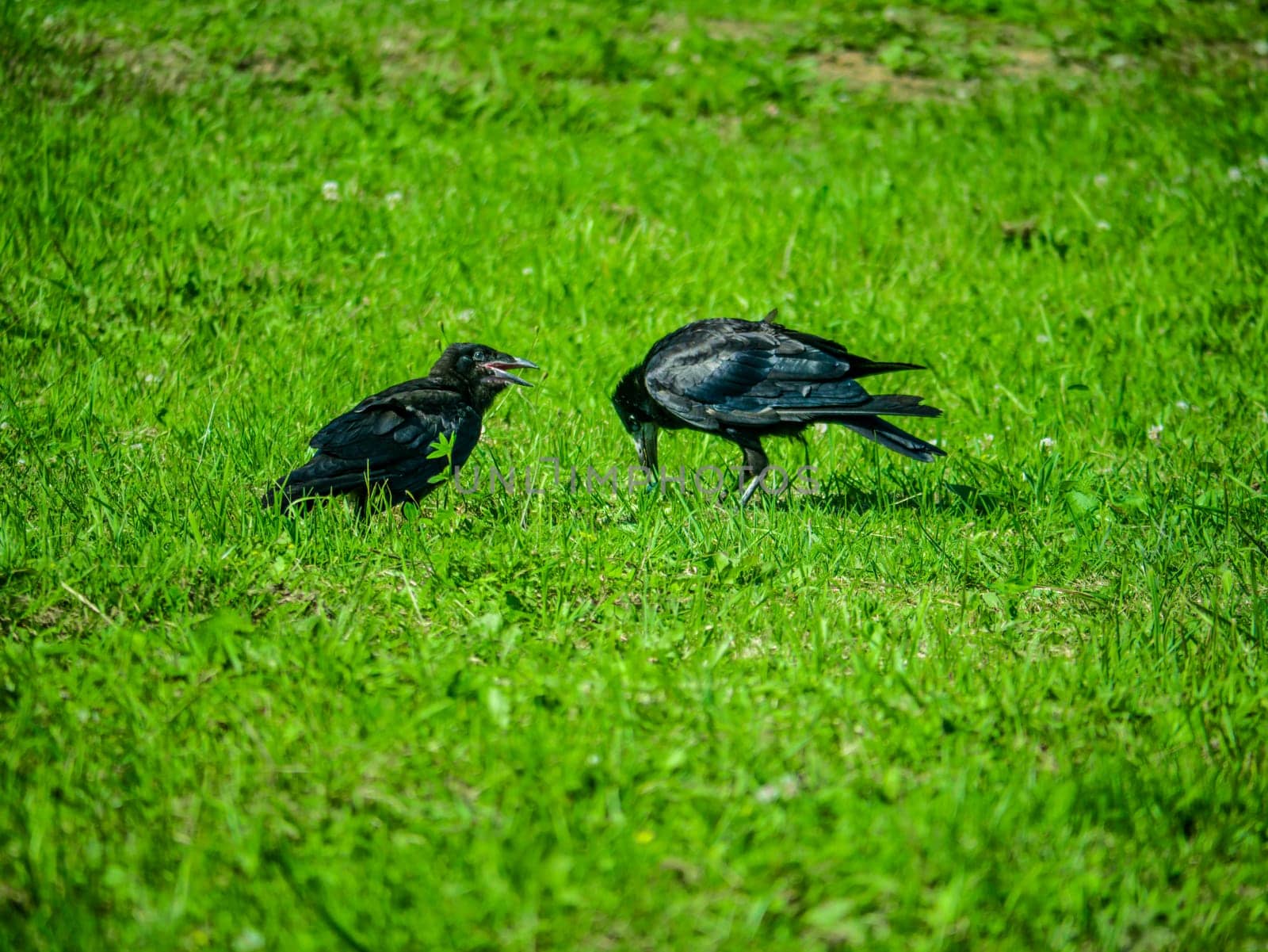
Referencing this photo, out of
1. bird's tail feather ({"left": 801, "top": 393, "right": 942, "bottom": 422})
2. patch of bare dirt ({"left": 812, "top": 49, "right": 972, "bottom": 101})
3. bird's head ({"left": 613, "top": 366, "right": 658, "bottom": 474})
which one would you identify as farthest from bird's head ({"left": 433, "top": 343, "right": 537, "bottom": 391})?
patch of bare dirt ({"left": 812, "top": 49, "right": 972, "bottom": 101})

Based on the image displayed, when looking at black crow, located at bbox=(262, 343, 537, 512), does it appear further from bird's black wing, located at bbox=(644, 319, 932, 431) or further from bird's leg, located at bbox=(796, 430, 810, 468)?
bird's leg, located at bbox=(796, 430, 810, 468)

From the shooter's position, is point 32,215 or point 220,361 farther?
point 32,215

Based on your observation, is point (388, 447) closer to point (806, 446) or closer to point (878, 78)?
point (806, 446)

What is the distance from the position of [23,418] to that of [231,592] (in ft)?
7.32

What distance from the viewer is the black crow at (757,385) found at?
5.19 meters

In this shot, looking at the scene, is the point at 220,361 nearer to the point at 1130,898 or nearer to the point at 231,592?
the point at 231,592

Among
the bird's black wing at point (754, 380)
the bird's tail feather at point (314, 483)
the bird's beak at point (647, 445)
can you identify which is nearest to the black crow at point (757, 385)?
the bird's black wing at point (754, 380)

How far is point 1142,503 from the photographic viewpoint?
5105 mm

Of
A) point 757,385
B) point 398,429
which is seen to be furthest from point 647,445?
point 398,429

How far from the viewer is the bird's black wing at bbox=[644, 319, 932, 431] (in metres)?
5.25

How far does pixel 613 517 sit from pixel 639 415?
2.73 ft

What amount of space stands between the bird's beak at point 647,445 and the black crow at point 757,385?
0.16 metres

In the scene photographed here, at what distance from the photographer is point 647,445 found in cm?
571

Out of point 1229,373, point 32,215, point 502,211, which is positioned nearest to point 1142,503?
point 1229,373
